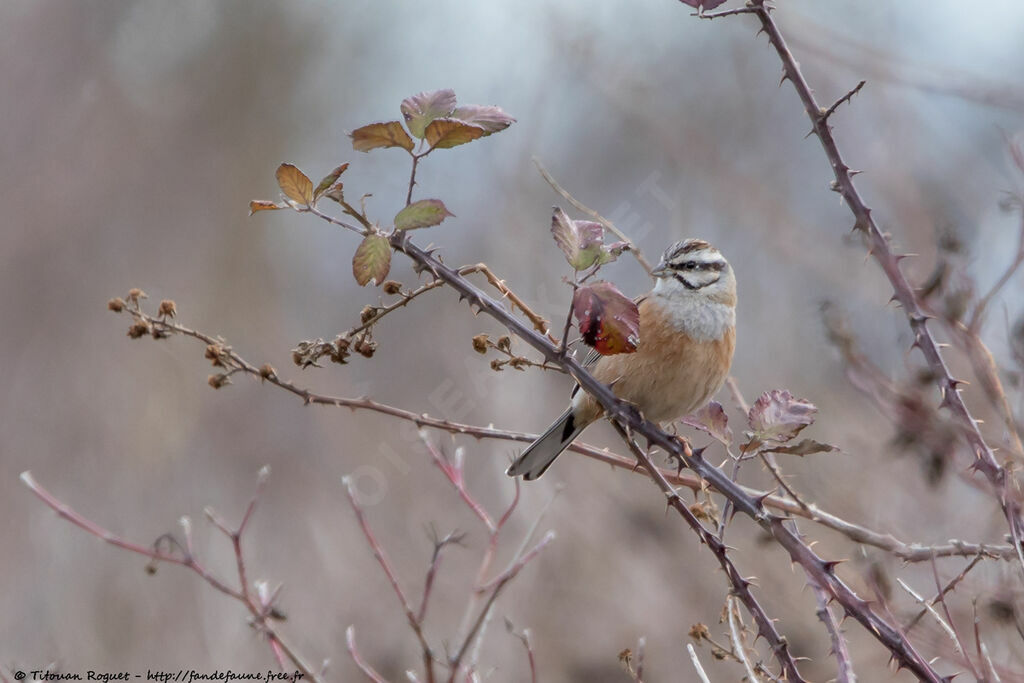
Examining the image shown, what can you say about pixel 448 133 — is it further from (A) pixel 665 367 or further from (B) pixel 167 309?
(A) pixel 665 367

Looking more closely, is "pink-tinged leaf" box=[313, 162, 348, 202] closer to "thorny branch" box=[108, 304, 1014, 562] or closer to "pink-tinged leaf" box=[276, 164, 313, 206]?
"pink-tinged leaf" box=[276, 164, 313, 206]

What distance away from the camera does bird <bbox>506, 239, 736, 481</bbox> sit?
13.4 ft

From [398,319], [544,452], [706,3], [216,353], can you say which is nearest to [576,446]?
[544,452]

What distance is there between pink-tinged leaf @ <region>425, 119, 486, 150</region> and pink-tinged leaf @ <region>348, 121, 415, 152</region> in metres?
0.05

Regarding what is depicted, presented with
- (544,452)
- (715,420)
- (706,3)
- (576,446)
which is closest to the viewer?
(706,3)

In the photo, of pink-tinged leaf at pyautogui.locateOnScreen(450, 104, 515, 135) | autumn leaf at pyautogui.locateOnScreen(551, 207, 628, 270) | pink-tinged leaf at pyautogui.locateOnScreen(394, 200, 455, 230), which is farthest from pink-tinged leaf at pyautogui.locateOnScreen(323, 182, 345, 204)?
autumn leaf at pyautogui.locateOnScreen(551, 207, 628, 270)

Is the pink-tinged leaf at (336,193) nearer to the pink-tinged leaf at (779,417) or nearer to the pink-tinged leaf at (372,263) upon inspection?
the pink-tinged leaf at (372,263)

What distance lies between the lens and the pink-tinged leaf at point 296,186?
7.20 ft

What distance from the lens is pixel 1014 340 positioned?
2.57 metres

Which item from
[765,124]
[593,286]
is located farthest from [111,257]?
[593,286]

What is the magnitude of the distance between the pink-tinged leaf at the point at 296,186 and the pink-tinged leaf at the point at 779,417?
112 centimetres

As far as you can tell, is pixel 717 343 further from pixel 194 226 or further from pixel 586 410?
pixel 194 226

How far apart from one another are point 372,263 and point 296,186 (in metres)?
0.25

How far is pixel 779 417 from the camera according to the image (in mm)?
2295
